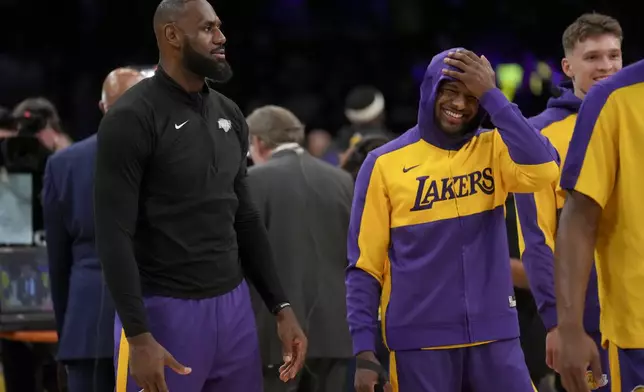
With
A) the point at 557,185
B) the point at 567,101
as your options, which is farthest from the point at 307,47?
the point at 557,185

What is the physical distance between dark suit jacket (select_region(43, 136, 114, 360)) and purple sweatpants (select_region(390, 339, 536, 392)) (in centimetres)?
154

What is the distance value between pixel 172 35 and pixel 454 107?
84 cm

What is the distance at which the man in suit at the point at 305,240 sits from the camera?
4879 mm

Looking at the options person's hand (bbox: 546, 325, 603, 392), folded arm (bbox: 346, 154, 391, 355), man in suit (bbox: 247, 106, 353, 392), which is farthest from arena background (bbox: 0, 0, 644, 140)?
person's hand (bbox: 546, 325, 603, 392)

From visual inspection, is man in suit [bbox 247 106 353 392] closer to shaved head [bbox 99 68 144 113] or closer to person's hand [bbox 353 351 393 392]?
shaved head [bbox 99 68 144 113]

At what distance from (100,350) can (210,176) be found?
1.55 meters

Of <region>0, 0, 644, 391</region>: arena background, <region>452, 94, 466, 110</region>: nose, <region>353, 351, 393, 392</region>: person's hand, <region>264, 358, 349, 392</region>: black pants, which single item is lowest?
<region>264, 358, 349, 392</region>: black pants

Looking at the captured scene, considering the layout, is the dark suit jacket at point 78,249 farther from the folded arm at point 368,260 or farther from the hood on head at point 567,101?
the hood on head at point 567,101

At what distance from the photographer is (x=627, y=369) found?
246 centimetres

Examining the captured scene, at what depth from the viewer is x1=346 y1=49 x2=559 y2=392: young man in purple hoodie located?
3322 millimetres

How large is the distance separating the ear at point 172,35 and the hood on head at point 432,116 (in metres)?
0.75

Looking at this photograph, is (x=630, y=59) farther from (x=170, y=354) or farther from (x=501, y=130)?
(x=170, y=354)

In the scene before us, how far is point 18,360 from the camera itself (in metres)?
5.82

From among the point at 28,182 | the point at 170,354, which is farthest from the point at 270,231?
the point at 170,354
